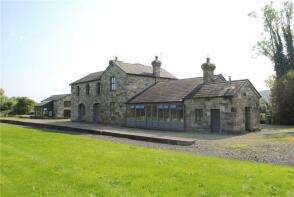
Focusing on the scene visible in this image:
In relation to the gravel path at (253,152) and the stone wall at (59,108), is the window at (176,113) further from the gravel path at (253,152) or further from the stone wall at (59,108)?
the stone wall at (59,108)

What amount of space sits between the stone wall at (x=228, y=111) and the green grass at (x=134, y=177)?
1212 centimetres

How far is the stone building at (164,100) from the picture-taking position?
2263 cm

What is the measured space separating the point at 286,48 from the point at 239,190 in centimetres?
3408

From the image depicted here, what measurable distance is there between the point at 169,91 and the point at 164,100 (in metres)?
1.91

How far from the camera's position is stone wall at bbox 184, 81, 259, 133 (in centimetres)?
2191

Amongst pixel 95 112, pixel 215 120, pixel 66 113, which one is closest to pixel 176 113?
pixel 215 120

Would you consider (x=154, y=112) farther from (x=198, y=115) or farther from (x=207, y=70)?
(x=207, y=70)

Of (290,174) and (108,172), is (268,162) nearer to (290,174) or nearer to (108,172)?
(290,174)

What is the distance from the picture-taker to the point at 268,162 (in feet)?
35.2

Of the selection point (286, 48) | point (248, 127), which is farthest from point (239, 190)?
point (286, 48)

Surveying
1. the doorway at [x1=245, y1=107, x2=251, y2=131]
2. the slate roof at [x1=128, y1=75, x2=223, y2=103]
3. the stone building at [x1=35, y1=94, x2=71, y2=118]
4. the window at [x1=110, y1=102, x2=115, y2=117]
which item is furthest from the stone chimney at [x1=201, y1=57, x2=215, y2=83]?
the stone building at [x1=35, y1=94, x2=71, y2=118]

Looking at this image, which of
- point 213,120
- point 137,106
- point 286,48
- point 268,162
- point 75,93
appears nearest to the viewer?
point 268,162

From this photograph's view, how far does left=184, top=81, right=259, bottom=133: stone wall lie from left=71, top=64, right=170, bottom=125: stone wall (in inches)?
349

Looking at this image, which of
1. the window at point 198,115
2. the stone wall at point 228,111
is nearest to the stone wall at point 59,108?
the stone wall at point 228,111
